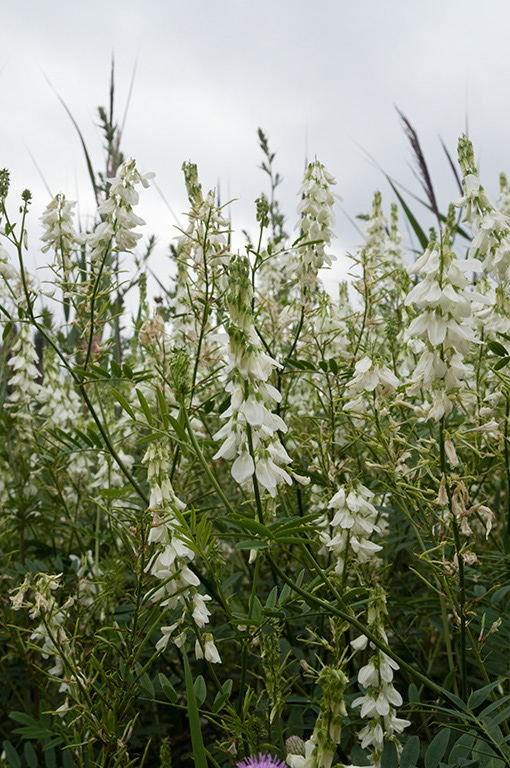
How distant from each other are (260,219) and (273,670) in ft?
3.70

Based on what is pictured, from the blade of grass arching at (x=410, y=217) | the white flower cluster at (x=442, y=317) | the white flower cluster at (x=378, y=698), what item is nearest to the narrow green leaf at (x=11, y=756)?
the white flower cluster at (x=378, y=698)

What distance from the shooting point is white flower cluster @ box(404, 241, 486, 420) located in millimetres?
1019

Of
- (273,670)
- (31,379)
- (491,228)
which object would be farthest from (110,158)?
(273,670)

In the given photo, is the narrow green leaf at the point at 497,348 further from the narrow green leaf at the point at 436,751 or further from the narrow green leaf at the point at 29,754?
the narrow green leaf at the point at 29,754

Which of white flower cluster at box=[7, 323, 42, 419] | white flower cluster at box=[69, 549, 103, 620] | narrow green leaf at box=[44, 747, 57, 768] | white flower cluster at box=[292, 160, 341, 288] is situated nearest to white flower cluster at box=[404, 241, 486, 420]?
white flower cluster at box=[292, 160, 341, 288]

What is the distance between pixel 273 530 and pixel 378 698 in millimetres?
464

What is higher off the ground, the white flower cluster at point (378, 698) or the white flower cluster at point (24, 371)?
the white flower cluster at point (24, 371)

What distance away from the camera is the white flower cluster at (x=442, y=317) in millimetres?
1019

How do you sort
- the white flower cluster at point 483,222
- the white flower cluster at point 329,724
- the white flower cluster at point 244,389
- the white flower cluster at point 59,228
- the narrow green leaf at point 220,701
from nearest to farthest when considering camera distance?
the white flower cluster at point 329,724 < the white flower cluster at point 244,389 < the narrow green leaf at point 220,701 < the white flower cluster at point 483,222 < the white flower cluster at point 59,228

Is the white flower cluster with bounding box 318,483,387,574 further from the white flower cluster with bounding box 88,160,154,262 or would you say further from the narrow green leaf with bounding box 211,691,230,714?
the white flower cluster with bounding box 88,160,154,262

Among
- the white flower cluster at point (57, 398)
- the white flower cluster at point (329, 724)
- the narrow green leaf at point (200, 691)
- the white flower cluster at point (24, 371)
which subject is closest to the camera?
the white flower cluster at point (329, 724)

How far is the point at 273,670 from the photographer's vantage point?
47.9 inches

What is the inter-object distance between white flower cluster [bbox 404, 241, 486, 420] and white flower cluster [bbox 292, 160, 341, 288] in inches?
29.6

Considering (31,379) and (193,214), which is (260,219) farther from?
(31,379)
